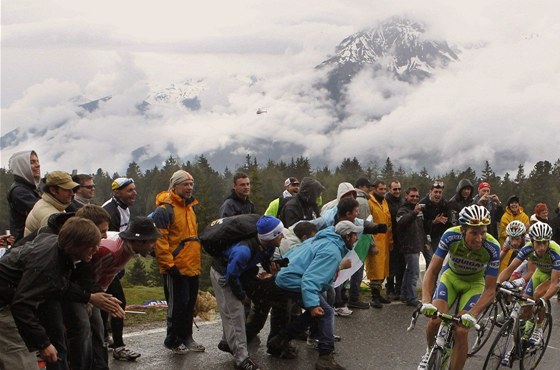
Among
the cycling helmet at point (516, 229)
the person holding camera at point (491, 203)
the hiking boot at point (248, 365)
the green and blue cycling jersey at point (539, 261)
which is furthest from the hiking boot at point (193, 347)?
the person holding camera at point (491, 203)

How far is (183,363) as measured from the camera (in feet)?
24.8

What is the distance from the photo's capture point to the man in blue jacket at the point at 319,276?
7094mm

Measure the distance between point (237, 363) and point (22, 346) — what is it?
2987 mm

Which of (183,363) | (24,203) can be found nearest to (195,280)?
(183,363)

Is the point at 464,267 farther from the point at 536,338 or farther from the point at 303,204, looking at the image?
the point at 303,204

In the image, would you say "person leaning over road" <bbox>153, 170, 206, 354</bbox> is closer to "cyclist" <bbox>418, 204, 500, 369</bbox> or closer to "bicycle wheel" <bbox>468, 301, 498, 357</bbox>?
"cyclist" <bbox>418, 204, 500, 369</bbox>

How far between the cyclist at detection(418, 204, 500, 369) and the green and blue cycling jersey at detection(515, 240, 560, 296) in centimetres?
155

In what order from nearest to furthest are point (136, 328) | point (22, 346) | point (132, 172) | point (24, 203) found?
point (22, 346), point (24, 203), point (136, 328), point (132, 172)

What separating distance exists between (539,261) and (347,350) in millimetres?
2780

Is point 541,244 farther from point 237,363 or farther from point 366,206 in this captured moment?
point 237,363

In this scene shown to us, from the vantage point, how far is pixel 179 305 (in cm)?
787

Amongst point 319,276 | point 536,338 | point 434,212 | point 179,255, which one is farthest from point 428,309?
point 434,212

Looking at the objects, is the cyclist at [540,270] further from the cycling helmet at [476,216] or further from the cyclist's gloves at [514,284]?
the cycling helmet at [476,216]

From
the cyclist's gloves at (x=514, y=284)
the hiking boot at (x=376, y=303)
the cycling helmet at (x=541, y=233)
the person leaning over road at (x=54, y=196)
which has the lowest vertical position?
the hiking boot at (x=376, y=303)
